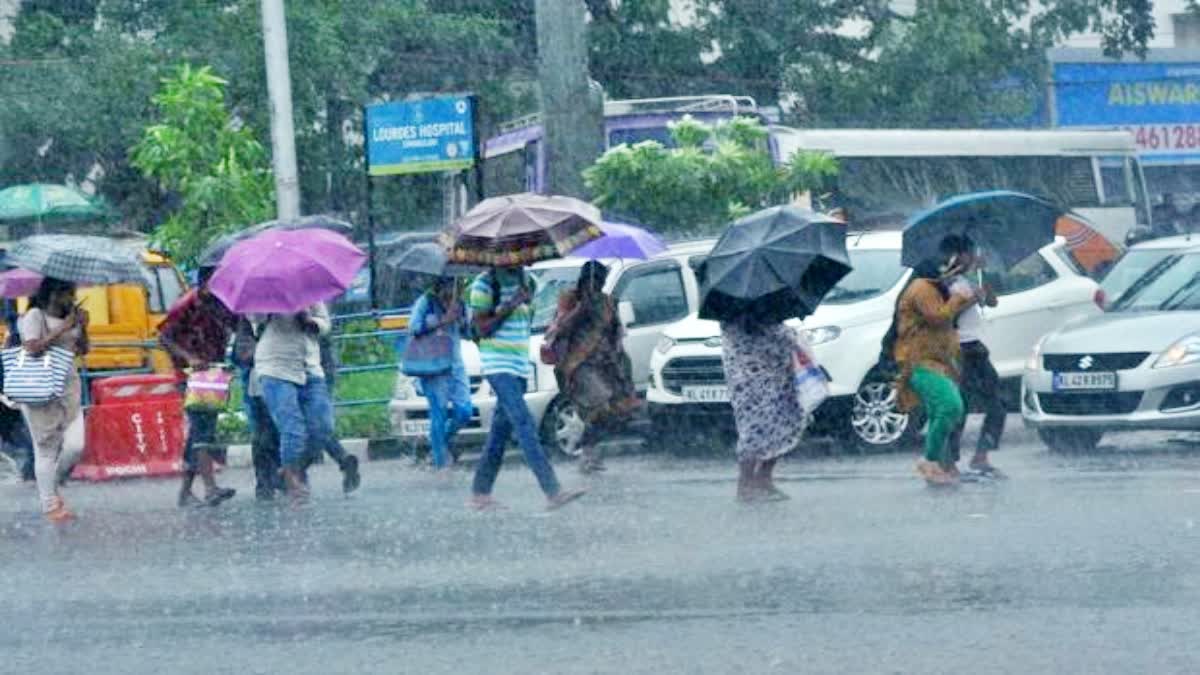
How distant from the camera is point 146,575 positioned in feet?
36.1

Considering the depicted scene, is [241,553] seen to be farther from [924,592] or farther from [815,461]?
[815,461]

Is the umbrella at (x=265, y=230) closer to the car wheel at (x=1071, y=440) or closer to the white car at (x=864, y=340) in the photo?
the white car at (x=864, y=340)

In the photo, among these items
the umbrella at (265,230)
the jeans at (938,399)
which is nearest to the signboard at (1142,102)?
the umbrella at (265,230)

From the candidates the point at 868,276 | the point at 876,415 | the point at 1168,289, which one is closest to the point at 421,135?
the point at 868,276

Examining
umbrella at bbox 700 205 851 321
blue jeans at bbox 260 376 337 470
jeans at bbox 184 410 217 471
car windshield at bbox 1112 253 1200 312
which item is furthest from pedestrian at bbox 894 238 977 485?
jeans at bbox 184 410 217 471

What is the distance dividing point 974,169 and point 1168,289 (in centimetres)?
1662

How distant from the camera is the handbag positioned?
14.2m

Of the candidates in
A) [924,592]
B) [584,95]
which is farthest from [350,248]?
[584,95]

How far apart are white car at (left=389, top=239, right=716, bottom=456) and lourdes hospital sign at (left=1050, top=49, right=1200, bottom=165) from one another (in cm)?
2731

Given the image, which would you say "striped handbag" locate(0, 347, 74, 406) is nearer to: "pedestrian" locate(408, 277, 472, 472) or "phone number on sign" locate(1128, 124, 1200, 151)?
"pedestrian" locate(408, 277, 472, 472)

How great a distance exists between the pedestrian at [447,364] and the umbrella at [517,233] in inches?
108

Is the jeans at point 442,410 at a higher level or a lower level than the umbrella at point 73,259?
lower

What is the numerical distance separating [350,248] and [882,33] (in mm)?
23299

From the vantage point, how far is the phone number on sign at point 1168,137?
4597 centimetres
